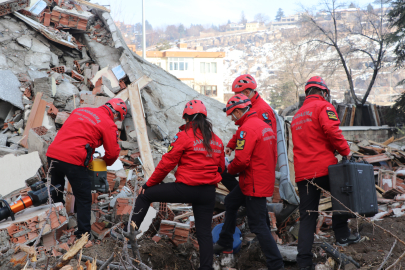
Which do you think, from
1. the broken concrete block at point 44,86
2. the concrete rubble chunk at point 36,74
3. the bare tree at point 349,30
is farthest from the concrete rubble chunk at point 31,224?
the bare tree at point 349,30

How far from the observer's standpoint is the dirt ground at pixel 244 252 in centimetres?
383

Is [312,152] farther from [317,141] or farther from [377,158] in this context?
[377,158]

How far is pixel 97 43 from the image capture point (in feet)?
30.2

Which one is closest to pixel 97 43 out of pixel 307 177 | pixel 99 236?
pixel 99 236

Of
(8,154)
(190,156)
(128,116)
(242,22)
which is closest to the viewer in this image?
(190,156)

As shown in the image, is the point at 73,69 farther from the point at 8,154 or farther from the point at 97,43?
the point at 8,154

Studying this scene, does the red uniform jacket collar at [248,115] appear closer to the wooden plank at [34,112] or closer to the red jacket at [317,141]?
the red jacket at [317,141]

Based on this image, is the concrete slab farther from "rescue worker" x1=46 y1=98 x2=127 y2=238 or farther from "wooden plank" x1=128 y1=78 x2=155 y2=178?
"wooden plank" x1=128 y1=78 x2=155 y2=178

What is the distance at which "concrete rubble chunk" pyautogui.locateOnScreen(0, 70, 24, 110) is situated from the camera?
6.91 m

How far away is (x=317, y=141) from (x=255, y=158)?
2.33 ft

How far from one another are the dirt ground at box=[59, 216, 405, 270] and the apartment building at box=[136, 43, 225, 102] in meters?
43.2

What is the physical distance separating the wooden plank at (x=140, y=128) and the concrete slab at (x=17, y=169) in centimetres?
195

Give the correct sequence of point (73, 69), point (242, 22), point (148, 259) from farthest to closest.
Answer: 1. point (242, 22)
2. point (73, 69)
3. point (148, 259)

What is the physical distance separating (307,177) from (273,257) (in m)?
0.94
